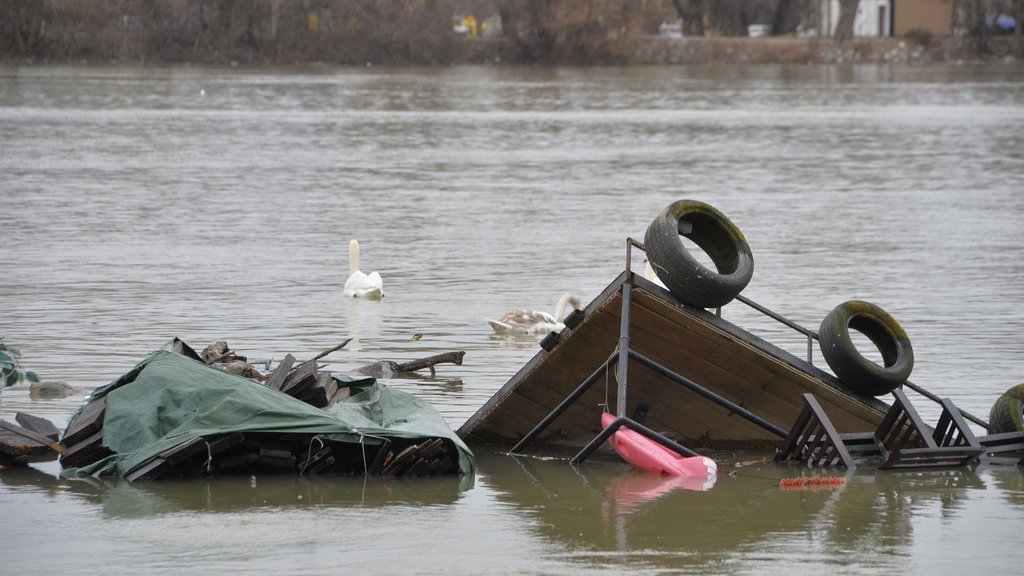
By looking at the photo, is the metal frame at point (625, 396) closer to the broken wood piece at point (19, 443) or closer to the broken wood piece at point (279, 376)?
the broken wood piece at point (279, 376)

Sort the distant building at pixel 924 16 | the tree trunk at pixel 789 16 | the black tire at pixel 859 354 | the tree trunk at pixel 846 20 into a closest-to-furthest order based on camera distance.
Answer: the black tire at pixel 859 354
the tree trunk at pixel 846 20
the distant building at pixel 924 16
the tree trunk at pixel 789 16

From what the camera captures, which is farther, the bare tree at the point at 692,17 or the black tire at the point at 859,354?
A: the bare tree at the point at 692,17

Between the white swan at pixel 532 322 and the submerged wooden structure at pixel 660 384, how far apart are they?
4651mm

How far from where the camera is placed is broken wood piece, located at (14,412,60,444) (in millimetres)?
10969

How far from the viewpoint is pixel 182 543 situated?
898 centimetres

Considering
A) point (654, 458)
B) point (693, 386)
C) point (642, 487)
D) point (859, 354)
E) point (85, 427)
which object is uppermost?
point (859, 354)

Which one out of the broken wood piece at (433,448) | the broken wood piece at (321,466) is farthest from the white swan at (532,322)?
the broken wood piece at (321,466)

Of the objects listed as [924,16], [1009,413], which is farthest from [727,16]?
[1009,413]

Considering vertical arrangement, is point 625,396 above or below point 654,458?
above

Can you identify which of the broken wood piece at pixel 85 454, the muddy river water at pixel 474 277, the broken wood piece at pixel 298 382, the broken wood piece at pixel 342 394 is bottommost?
the muddy river water at pixel 474 277

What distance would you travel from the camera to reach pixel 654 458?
35.9 ft

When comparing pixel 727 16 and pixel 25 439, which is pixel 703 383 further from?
pixel 727 16

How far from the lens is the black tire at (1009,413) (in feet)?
38.1

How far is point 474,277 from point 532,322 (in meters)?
5.03
